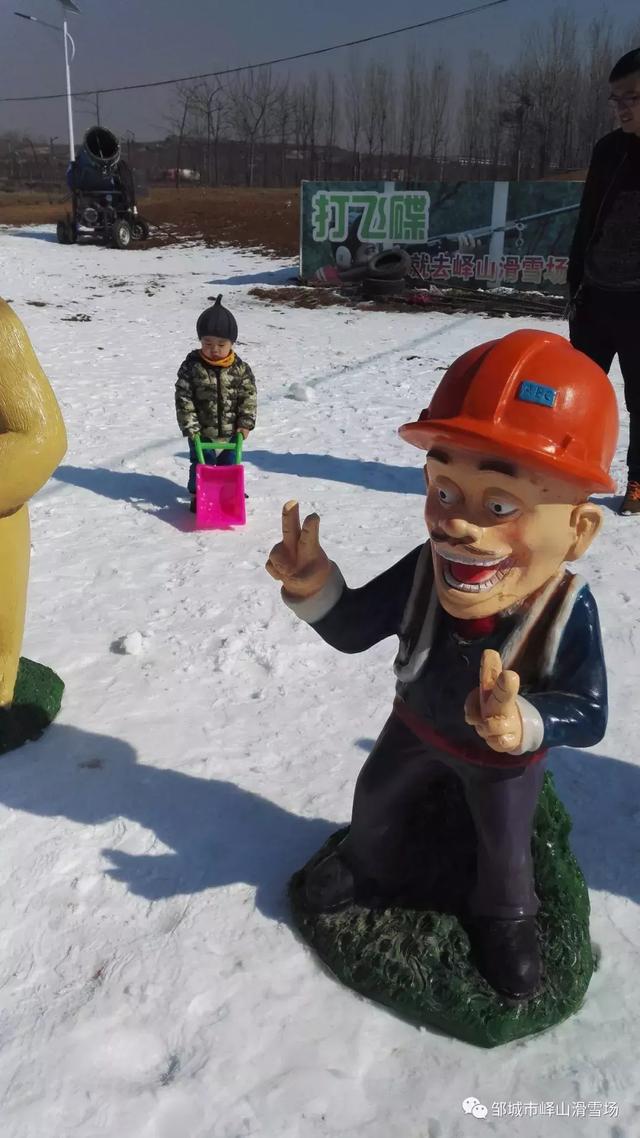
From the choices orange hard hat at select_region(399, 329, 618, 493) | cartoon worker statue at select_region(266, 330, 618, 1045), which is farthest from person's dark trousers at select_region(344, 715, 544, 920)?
orange hard hat at select_region(399, 329, 618, 493)

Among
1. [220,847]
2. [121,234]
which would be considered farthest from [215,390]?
[121,234]

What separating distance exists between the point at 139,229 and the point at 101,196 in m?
1.03

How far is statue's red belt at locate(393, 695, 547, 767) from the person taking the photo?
1.72m

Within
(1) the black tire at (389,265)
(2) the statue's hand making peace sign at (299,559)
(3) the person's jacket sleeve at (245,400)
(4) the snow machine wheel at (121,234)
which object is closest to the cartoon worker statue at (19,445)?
(2) the statue's hand making peace sign at (299,559)

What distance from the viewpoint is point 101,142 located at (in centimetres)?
1662

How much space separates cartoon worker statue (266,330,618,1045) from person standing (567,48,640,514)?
2.59m

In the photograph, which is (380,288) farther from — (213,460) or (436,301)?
(213,460)

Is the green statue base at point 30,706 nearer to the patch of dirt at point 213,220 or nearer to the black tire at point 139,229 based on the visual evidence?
the patch of dirt at point 213,220

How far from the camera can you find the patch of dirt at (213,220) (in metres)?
18.6

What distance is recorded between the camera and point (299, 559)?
5.75ft

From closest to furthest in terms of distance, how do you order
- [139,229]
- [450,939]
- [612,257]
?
[450,939] → [612,257] → [139,229]

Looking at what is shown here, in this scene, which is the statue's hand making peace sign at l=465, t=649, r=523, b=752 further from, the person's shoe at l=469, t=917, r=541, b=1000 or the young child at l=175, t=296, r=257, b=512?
the young child at l=175, t=296, r=257, b=512

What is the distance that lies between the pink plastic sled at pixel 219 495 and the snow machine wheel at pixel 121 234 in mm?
14381

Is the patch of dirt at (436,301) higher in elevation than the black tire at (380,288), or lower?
lower
